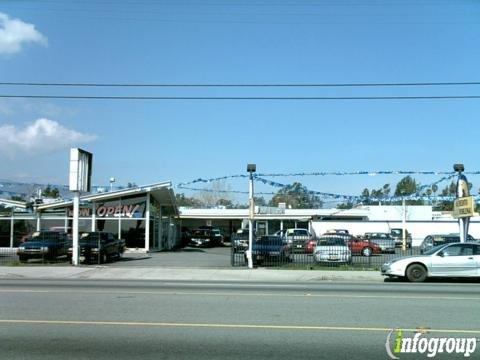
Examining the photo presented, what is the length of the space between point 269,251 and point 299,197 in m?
39.8

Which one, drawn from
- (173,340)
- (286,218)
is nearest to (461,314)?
(173,340)

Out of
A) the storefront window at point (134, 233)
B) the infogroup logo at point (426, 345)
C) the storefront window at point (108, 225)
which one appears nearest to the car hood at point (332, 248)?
the storefront window at point (134, 233)

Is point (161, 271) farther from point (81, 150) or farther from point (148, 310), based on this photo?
point (148, 310)

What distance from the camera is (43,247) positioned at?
92.0 ft

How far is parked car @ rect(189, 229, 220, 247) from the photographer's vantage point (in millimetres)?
49438

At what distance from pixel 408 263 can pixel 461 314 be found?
29.4 feet

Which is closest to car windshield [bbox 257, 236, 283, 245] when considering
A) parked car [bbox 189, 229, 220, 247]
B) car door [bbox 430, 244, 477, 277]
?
car door [bbox 430, 244, 477, 277]

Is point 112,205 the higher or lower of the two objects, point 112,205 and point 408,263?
the higher

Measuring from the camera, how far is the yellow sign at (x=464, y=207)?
80.2 feet

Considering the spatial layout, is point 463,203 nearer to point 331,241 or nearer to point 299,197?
point 331,241

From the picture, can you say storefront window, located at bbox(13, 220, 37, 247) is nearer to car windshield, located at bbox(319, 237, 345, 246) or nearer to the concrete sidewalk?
the concrete sidewalk

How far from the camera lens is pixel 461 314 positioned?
10.7 metres

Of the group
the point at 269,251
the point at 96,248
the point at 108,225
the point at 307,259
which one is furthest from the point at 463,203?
the point at 108,225

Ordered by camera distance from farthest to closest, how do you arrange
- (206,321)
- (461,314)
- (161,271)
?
(161,271)
(461,314)
(206,321)
